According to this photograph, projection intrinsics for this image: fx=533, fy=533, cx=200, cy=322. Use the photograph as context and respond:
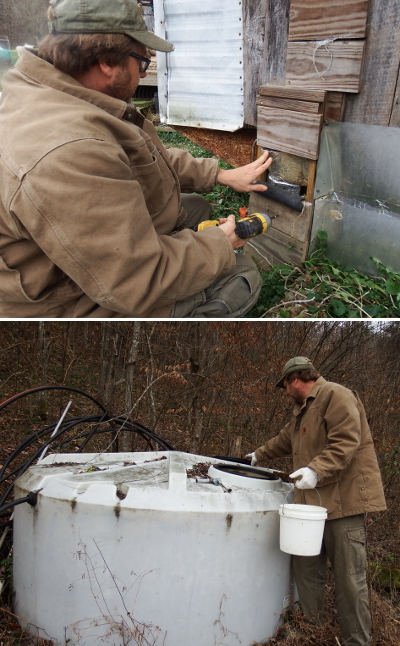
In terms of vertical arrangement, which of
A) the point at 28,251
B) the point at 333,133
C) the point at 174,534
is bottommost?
the point at 174,534

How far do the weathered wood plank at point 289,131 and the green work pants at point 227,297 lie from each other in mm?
1350

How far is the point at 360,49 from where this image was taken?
3.40 m

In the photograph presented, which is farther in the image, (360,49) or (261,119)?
(261,119)

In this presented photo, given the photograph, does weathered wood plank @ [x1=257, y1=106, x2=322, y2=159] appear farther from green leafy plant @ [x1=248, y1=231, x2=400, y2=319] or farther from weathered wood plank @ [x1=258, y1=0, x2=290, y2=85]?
green leafy plant @ [x1=248, y1=231, x2=400, y2=319]

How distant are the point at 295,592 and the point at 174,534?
3.08 feet

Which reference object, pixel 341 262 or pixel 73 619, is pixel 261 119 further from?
pixel 73 619

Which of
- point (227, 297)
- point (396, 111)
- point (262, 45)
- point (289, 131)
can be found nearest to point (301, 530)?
point (227, 297)

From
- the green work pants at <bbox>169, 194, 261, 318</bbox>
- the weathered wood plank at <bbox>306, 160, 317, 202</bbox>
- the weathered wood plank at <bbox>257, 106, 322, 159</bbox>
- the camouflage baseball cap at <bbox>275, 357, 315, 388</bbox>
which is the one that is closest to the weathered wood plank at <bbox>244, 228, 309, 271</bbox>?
the weathered wood plank at <bbox>306, 160, 317, 202</bbox>

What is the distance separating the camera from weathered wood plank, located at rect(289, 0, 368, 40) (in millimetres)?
3361

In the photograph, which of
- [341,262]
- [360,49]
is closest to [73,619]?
[341,262]

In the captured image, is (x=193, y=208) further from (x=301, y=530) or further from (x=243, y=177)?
(x=301, y=530)

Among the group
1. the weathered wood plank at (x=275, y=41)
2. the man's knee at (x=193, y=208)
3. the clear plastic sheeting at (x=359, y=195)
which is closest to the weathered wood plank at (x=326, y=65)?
the weathered wood plank at (x=275, y=41)

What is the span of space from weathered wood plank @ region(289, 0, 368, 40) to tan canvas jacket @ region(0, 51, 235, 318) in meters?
1.70

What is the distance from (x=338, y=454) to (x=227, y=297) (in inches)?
40.9
